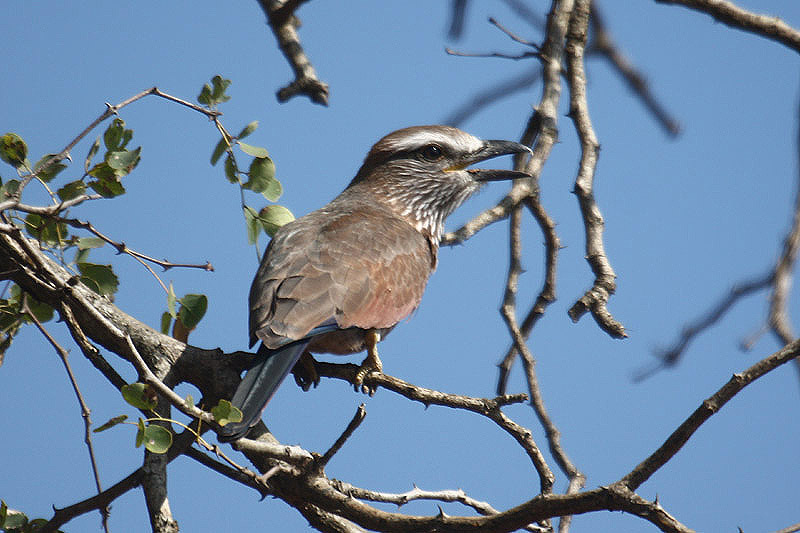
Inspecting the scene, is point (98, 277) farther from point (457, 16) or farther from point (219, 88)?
point (457, 16)

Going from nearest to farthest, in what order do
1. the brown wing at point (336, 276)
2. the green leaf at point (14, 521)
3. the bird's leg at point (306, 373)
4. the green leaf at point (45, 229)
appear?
the green leaf at point (14, 521)
the green leaf at point (45, 229)
the brown wing at point (336, 276)
the bird's leg at point (306, 373)

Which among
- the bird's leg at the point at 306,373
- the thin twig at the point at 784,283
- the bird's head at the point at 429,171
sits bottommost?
the bird's leg at the point at 306,373

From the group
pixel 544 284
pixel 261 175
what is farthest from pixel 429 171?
pixel 261 175

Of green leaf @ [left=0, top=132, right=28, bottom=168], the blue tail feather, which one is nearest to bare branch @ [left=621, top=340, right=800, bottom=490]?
the blue tail feather

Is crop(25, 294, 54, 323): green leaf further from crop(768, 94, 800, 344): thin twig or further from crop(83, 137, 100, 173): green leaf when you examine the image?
crop(768, 94, 800, 344): thin twig

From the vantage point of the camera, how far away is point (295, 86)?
446 centimetres

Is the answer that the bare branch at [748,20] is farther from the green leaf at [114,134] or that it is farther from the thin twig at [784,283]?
the green leaf at [114,134]

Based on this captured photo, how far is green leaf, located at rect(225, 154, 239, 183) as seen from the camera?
3.67 meters

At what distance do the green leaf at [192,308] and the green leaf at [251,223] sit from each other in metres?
0.41

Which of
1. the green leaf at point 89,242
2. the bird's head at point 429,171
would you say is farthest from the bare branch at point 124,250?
the bird's head at point 429,171

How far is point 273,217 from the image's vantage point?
3783 millimetres

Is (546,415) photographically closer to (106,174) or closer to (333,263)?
(333,263)

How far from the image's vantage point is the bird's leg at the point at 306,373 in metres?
4.27

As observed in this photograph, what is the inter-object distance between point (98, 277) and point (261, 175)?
762 millimetres
